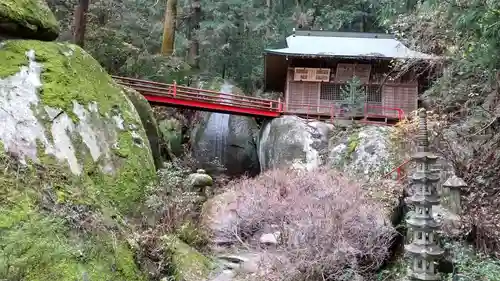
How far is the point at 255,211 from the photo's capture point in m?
6.67

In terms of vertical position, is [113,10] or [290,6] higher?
[290,6]

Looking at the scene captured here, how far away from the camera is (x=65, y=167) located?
17.7 feet

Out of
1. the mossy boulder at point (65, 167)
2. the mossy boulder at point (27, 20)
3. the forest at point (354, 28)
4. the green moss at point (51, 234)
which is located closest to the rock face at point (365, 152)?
the forest at point (354, 28)

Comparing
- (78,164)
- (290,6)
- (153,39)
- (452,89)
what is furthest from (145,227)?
(290,6)

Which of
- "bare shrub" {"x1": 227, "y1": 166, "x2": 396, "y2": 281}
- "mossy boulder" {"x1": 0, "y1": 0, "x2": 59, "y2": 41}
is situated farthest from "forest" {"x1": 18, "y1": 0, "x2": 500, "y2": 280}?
"mossy boulder" {"x1": 0, "y1": 0, "x2": 59, "y2": 41}

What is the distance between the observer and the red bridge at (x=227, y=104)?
13.9 meters

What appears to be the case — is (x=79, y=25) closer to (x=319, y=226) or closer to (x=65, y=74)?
(x=65, y=74)

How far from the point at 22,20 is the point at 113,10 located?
32.1ft

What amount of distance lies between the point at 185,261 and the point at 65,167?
82.1 inches

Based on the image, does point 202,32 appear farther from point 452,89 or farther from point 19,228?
point 19,228

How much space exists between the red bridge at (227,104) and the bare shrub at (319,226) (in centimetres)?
752

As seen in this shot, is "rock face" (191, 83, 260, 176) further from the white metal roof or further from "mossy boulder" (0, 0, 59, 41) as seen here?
"mossy boulder" (0, 0, 59, 41)

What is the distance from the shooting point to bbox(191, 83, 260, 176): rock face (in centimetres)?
1742

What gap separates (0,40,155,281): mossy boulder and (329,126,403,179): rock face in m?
5.92
